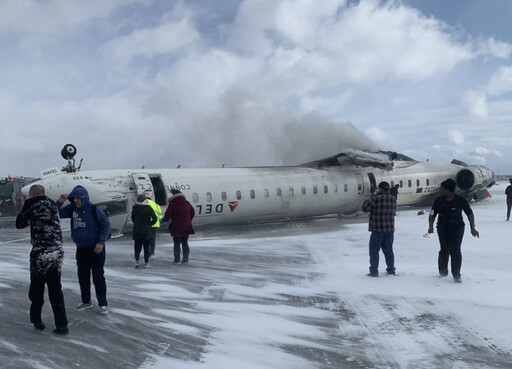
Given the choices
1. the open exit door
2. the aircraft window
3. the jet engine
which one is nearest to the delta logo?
the open exit door

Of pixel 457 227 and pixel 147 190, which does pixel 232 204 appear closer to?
pixel 147 190

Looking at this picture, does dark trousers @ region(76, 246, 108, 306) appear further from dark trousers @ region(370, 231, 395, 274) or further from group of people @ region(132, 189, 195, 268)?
dark trousers @ region(370, 231, 395, 274)

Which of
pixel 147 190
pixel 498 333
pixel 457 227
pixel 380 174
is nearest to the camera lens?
pixel 498 333

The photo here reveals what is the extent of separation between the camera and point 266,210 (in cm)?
1827

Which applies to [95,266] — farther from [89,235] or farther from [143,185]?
[143,185]

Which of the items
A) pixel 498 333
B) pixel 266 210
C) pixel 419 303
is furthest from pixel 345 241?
pixel 498 333

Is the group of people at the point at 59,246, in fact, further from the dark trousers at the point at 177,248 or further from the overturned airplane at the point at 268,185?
the overturned airplane at the point at 268,185

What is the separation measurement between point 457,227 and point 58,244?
6443 millimetres

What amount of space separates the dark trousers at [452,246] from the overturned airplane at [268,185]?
33.4 feet

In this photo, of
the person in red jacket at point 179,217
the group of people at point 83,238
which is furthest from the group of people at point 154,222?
the group of people at point 83,238

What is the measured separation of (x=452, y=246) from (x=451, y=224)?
0.39 m

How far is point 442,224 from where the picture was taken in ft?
26.2

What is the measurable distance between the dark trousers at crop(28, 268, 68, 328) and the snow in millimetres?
215

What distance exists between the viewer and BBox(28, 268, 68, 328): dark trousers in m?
5.27
